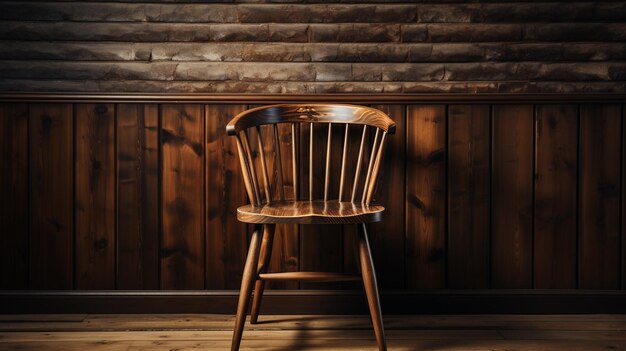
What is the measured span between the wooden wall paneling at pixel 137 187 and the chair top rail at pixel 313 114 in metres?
0.46

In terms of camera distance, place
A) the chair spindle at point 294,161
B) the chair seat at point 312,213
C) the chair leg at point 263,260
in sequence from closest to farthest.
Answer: the chair seat at point 312,213
the chair leg at point 263,260
the chair spindle at point 294,161

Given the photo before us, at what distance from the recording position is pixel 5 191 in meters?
2.00

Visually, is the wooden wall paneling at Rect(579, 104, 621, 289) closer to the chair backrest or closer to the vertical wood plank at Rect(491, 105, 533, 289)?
the vertical wood plank at Rect(491, 105, 533, 289)

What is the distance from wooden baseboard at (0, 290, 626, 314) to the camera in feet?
6.61

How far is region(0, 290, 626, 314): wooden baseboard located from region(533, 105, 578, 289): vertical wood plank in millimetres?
80

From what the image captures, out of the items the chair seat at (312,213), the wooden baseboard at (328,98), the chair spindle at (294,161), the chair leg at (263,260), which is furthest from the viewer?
the wooden baseboard at (328,98)

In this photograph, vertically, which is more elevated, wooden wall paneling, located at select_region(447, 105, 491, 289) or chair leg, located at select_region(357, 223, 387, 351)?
wooden wall paneling, located at select_region(447, 105, 491, 289)

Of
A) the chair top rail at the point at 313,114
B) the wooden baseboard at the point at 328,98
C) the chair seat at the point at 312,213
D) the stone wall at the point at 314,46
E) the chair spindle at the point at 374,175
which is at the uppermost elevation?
the stone wall at the point at 314,46

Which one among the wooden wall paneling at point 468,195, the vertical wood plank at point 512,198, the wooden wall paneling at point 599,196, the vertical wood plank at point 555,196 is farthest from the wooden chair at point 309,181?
the wooden wall paneling at point 599,196

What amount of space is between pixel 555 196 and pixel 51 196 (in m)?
1.94

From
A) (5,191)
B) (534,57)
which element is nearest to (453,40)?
(534,57)

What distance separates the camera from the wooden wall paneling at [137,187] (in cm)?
202

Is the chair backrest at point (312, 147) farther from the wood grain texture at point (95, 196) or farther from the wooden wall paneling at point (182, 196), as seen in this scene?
the wood grain texture at point (95, 196)

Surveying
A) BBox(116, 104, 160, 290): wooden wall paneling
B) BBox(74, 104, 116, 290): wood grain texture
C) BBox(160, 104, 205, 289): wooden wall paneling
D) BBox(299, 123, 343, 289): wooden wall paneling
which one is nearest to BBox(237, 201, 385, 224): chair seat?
BBox(299, 123, 343, 289): wooden wall paneling
